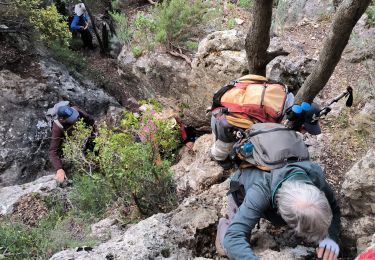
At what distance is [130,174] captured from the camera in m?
4.38

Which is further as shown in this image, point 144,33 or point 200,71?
point 144,33

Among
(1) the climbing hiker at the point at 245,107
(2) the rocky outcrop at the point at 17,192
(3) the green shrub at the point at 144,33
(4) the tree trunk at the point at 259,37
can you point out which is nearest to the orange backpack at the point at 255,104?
(1) the climbing hiker at the point at 245,107

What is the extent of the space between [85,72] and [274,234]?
320 inches

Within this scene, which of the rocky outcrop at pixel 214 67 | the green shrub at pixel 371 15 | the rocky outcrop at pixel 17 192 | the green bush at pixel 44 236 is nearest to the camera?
the green bush at pixel 44 236

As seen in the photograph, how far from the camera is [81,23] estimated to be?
11320 mm

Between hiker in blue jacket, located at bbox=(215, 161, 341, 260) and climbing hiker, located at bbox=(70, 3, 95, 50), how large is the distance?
9423 millimetres

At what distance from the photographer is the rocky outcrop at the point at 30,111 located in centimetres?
741

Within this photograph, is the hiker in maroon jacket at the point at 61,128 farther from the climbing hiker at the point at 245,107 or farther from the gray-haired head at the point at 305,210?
the gray-haired head at the point at 305,210

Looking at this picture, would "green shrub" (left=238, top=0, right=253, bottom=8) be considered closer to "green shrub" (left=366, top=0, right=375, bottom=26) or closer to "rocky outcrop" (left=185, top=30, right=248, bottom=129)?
"rocky outcrop" (left=185, top=30, right=248, bottom=129)

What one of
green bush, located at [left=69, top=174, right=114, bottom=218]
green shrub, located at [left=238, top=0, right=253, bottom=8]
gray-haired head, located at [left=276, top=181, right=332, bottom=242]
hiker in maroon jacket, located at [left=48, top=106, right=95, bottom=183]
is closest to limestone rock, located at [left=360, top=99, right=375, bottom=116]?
gray-haired head, located at [left=276, top=181, right=332, bottom=242]

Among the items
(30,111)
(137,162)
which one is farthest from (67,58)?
(137,162)

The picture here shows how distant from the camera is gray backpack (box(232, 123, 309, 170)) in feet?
8.95

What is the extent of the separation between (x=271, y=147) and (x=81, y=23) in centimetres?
978

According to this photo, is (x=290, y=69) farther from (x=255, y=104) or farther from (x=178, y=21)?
(x=255, y=104)
